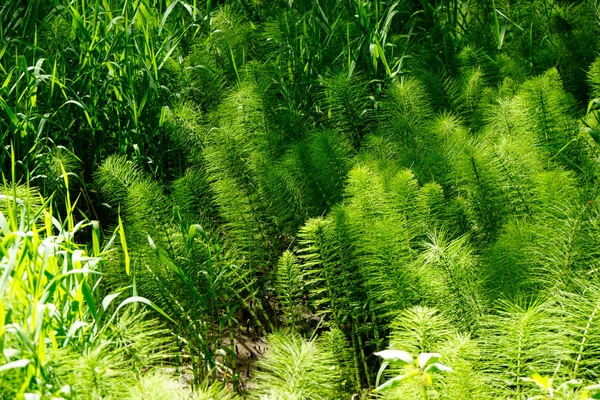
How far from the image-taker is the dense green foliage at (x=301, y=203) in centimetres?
179

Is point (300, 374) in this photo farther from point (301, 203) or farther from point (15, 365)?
point (301, 203)

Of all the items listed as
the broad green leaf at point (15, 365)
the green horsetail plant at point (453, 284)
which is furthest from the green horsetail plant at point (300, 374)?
the broad green leaf at point (15, 365)

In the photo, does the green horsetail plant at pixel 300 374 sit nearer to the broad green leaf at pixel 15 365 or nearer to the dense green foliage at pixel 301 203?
the dense green foliage at pixel 301 203

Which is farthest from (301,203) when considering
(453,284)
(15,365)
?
(15,365)

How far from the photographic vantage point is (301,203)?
2.77m

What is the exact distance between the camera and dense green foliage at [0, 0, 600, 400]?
179cm

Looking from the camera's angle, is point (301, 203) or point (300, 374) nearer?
point (300, 374)

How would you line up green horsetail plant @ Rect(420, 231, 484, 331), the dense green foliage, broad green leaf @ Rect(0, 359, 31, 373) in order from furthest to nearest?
green horsetail plant @ Rect(420, 231, 484, 331)
the dense green foliage
broad green leaf @ Rect(0, 359, 31, 373)

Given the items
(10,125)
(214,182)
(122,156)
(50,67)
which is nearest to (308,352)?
(214,182)

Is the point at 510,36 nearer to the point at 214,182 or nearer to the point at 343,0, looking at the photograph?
the point at 343,0

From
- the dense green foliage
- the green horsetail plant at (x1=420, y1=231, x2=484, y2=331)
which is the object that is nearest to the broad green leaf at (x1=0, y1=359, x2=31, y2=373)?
the dense green foliage

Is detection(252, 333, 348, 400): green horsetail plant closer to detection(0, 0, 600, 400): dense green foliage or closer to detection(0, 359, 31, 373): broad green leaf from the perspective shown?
detection(0, 0, 600, 400): dense green foliage

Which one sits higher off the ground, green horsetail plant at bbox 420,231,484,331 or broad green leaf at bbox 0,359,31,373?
broad green leaf at bbox 0,359,31,373

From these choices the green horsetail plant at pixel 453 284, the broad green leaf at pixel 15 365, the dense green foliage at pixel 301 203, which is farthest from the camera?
the green horsetail plant at pixel 453 284
